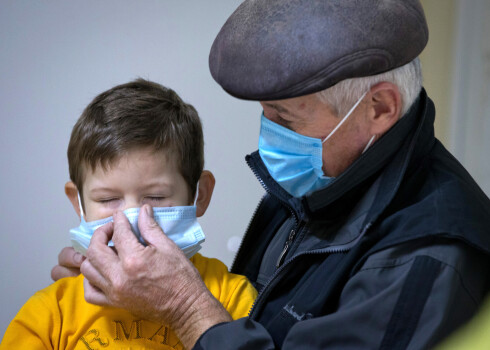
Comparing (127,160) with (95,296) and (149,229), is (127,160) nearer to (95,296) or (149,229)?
(149,229)

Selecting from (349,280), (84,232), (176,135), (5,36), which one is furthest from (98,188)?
(5,36)

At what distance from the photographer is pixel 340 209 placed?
56.6 inches

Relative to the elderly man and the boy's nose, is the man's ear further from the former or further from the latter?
the boy's nose

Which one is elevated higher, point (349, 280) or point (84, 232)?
point (84, 232)

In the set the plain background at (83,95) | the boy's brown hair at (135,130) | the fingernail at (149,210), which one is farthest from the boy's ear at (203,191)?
the plain background at (83,95)

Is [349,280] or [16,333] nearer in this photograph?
[349,280]

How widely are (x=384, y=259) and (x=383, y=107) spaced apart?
1.30 feet

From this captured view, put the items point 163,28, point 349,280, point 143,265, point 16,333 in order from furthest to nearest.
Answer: point 163,28, point 16,333, point 143,265, point 349,280

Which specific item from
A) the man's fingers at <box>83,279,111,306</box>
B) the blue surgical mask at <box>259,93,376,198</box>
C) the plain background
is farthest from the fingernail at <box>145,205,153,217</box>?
the plain background

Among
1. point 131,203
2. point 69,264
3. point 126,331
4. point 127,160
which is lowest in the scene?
point 126,331

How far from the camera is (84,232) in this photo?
Answer: 1.61m

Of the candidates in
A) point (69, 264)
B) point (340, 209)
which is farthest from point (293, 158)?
point (69, 264)

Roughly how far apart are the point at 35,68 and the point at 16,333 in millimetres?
1207

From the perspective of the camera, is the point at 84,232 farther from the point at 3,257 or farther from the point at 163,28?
the point at 163,28
